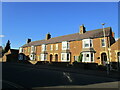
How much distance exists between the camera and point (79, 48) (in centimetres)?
3064

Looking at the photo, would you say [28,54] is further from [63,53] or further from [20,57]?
[63,53]

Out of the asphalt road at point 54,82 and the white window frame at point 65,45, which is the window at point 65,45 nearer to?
the white window frame at point 65,45

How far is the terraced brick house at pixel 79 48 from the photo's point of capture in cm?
2645

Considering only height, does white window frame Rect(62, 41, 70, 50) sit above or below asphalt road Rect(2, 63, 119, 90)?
above

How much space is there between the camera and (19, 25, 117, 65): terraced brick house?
26.5 meters

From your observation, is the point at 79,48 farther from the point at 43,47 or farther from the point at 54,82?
the point at 54,82

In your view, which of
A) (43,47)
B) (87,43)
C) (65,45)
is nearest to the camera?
(87,43)

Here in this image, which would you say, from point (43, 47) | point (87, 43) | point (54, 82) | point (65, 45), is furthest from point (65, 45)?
point (54, 82)

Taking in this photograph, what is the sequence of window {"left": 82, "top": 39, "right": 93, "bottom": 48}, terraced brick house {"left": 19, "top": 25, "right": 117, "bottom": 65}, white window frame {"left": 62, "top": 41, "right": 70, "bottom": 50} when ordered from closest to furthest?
1. terraced brick house {"left": 19, "top": 25, "right": 117, "bottom": 65}
2. window {"left": 82, "top": 39, "right": 93, "bottom": 48}
3. white window frame {"left": 62, "top": 41, "right": 70, "bottom": 50}

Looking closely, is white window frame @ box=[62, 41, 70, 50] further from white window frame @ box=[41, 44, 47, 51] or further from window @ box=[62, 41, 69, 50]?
white window frame @ box=[41, 44, 47, 51]

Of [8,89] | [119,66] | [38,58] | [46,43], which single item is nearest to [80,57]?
[119,66]

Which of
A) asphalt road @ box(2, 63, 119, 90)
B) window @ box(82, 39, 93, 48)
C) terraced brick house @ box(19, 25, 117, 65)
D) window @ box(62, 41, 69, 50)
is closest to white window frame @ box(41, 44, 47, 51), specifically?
terraced brick house @ box(19, 25, 117, 65)

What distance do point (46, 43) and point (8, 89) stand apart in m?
32.2

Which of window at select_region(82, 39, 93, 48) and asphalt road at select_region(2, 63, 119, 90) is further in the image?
window at select_region(82, 39, 93, 48)
